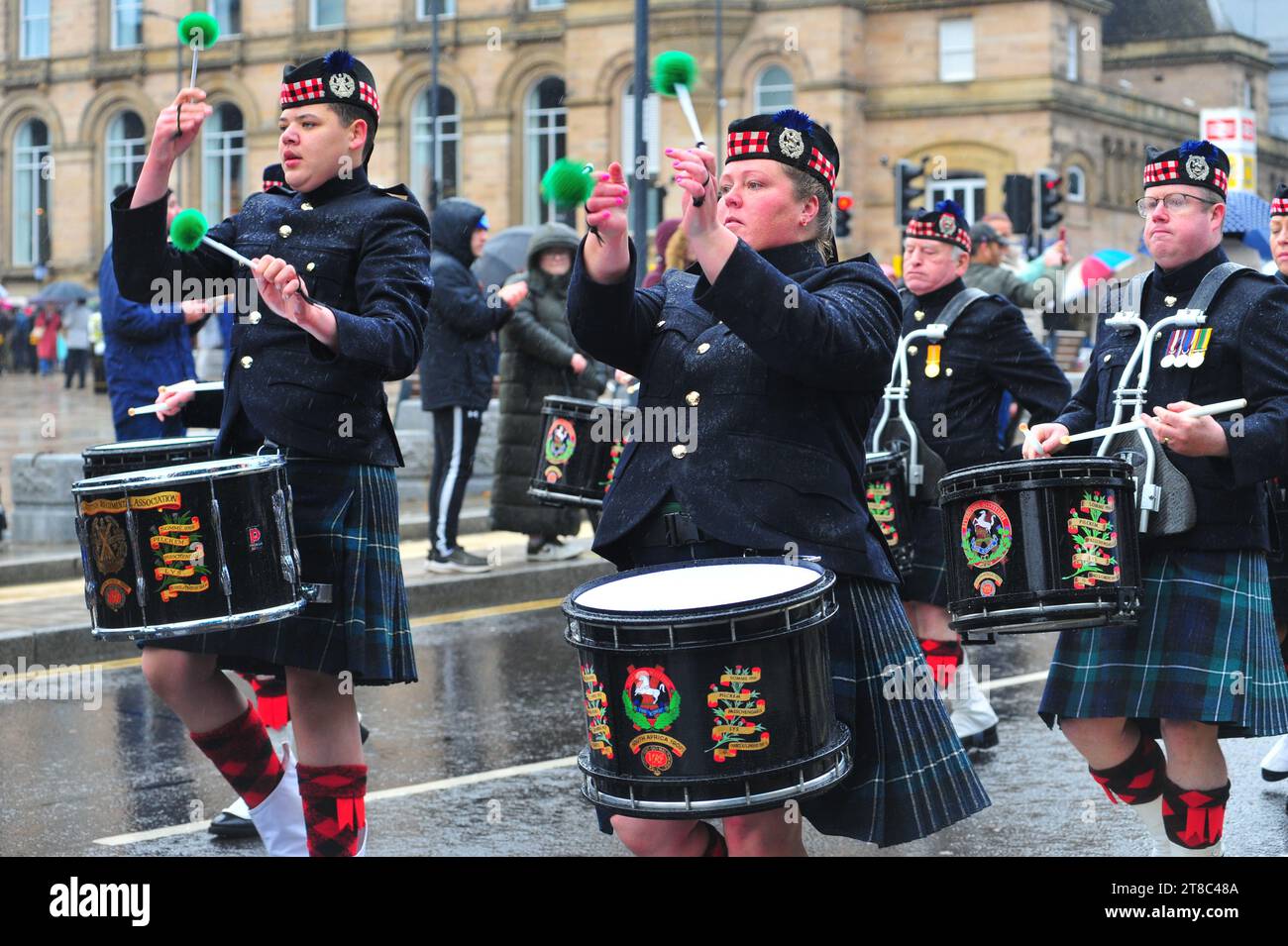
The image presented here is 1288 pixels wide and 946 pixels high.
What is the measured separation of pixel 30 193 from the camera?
6938cm

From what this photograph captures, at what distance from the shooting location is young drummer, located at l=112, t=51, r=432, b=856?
489 centimetres

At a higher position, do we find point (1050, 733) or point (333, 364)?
point (333, 364)

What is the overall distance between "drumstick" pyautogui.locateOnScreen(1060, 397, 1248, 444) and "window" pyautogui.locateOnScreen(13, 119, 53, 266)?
6662cm

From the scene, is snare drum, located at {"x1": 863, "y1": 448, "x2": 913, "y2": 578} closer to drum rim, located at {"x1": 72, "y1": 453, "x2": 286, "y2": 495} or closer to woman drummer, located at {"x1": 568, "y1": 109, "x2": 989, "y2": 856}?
woman drummer, located at {"x1": 568, "y1": 109, "x2": 989, "y2": 856}

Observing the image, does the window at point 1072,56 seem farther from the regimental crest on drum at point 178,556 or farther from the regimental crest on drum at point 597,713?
the regimental crest on drum at point 597,713

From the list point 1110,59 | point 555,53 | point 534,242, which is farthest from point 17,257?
point 534,242

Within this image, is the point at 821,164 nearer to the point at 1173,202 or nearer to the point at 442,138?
the point at 1173,202

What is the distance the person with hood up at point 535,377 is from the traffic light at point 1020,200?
16.3 meters

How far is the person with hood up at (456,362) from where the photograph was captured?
12.0m

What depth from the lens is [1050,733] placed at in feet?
26.7

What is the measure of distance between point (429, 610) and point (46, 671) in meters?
2.70

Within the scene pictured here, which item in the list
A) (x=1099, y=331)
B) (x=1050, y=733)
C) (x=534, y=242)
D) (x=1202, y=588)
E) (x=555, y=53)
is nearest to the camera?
(x=1202, y=588)
